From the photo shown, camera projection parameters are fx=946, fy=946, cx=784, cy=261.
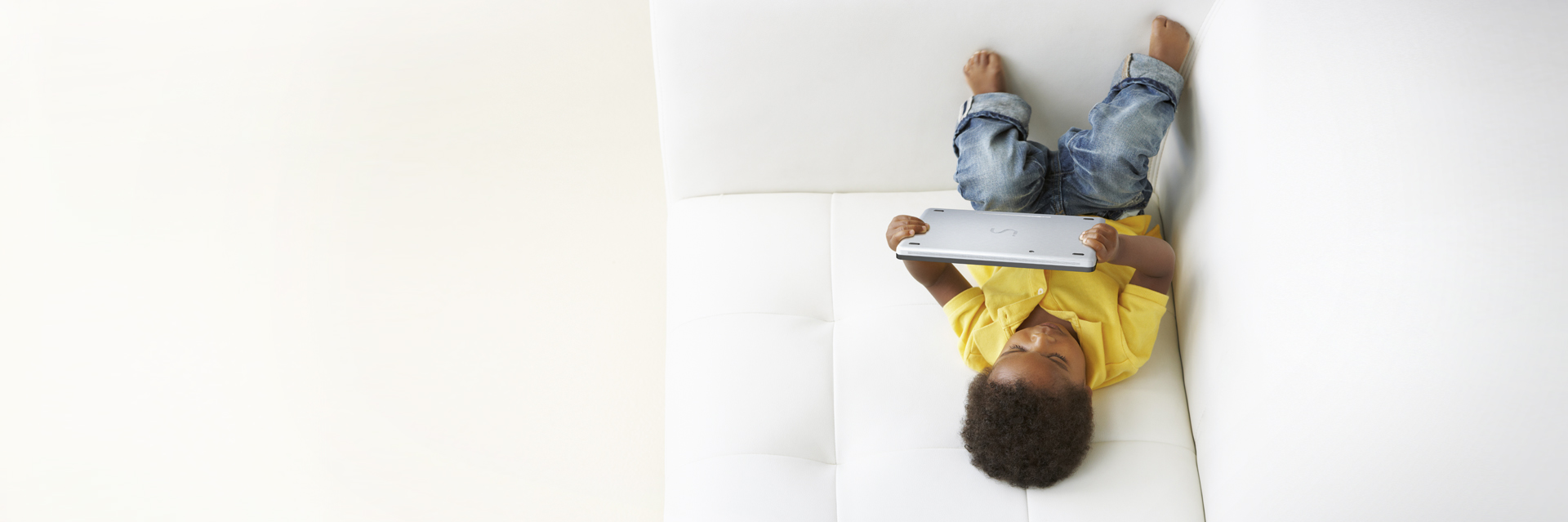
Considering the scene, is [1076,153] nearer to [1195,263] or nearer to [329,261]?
[1195,263]

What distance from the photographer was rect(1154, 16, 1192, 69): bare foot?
1.03 metres

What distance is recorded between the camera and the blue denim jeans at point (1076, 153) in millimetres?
1027

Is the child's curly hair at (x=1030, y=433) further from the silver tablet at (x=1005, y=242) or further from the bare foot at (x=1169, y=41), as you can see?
the bare foot at (x=1169, y=41)

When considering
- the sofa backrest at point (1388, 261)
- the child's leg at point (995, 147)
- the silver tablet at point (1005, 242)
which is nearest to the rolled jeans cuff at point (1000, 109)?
the child's leg at point (995, 147)

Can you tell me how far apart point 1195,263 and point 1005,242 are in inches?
8.5

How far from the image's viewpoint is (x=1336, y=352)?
0.78 meters

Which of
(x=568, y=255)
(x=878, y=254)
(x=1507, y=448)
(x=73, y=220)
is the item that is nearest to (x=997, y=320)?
(x=878, y=254)

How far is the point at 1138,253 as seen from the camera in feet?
3.45

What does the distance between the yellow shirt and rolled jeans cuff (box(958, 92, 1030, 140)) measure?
0.54 ft

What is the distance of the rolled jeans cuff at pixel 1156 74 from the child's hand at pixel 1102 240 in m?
0.16

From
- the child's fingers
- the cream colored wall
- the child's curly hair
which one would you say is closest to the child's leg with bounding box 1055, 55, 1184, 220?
the child's fingers

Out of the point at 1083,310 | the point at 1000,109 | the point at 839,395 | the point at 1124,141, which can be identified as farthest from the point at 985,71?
the point at 839,395

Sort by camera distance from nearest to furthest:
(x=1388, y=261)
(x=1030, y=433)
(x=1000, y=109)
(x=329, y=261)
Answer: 1. (x=1388, y=261)
2. (x=1030, y=433)
3. (x=1000, y=109)
4. (x=329, y=261)

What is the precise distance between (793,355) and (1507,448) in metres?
0.68
